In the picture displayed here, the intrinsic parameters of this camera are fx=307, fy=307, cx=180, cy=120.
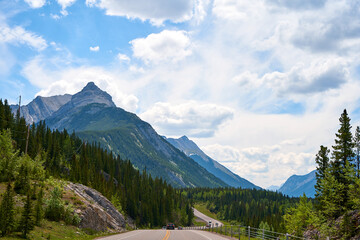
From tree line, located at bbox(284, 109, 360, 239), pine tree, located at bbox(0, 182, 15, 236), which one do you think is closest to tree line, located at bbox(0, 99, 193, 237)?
pine tree, located at bbox(0, 182, 15, 236)

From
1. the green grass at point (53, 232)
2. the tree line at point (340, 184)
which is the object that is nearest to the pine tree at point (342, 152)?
the tree line at point (340, 184)

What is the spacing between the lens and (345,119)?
54344 mm

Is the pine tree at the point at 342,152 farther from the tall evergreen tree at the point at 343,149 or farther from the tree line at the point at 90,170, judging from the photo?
the tree line at the point at 90,170

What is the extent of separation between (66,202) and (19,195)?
214 inches

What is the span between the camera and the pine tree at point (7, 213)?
2061 centimetres

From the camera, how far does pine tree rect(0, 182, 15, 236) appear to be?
20609mm

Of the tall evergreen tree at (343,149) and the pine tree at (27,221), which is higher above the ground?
the tall evergreen tree at (343,149)

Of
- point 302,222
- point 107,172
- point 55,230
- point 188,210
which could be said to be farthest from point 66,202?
point 188,210

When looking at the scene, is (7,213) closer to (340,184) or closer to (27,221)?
(27,221)

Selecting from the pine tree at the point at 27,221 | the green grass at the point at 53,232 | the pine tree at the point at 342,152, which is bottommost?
the green grass at the point at 53,232

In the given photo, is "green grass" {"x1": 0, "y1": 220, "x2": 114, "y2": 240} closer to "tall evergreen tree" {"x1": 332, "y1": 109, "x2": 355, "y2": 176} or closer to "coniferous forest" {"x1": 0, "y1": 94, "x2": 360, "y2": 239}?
"coniferous forest" {"x1": 0, "y1": 94, "x2": 360, "y2": 239}

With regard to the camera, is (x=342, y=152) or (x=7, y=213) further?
(x=342, y=152)

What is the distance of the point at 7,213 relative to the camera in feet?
68.7

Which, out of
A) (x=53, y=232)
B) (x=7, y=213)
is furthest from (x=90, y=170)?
(x=7, y=213)
